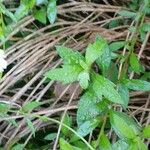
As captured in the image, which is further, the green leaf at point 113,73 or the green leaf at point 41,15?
the green leaf at point 41,15

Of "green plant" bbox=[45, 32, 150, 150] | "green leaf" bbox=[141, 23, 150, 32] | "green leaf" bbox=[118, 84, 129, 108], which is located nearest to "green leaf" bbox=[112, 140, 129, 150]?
"green plant" bbox=[45, 32, 150, 150]

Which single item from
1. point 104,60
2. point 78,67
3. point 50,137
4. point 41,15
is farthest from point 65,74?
point 41,15

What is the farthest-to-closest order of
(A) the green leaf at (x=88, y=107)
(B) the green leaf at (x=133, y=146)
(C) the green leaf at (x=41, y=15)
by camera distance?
(C) the green leaf at (x=41, y=15) → (A) the green leaf at (x=88, y=107) → (B) the green leaf at (x=133, y=146)

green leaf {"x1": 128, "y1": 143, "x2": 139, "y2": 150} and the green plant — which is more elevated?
the green plant

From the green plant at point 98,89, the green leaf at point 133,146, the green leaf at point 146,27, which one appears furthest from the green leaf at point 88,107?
the green leaf at point 146,27

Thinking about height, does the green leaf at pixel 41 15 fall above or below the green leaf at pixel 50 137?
above

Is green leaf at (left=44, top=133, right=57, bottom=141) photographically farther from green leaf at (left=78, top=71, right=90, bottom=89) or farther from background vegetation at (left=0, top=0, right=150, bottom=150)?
green leaf at (left=78, top=71, right=90, bottom=89)

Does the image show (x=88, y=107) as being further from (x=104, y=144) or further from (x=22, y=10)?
(x=22, y=10)

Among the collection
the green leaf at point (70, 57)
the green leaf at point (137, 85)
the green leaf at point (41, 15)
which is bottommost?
the green leaf at point (137, 85)

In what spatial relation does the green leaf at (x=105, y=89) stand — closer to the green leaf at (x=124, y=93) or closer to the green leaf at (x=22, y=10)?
the green leaf at (x=124, y=93)
